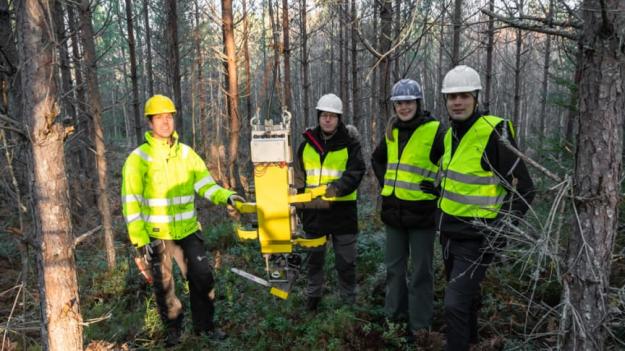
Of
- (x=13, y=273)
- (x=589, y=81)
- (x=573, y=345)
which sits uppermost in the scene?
(x=589, y=81)

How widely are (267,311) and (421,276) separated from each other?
2.04m

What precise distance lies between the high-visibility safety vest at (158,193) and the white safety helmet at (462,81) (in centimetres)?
241

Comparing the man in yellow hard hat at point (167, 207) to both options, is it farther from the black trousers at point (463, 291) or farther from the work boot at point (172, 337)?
the black trousers at point (463, 291)

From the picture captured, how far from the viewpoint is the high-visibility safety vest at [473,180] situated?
3018mm

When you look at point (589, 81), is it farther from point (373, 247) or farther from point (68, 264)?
point (373, 247)

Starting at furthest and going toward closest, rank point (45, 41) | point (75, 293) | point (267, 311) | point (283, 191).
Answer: point (267, 311)
point (283, 191)
point (75, 293)
point (45, 41)

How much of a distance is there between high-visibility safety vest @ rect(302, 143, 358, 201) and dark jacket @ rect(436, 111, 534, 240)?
4.57ft

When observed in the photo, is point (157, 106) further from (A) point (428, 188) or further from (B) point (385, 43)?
(B) point (385, 43)

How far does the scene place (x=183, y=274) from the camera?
439cm

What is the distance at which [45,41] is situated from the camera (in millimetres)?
2664

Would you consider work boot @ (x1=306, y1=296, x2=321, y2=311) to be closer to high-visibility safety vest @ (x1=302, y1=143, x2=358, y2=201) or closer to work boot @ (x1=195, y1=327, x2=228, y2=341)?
work boot @ (x1=195, y1=327, x2=228, y2=341)

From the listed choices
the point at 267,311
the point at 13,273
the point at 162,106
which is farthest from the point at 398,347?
the point at 13,273

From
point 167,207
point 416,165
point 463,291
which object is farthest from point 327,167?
point 463,291

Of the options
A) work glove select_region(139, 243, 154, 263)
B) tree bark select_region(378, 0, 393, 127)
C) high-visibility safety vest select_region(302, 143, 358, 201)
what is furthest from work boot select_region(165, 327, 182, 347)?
tree bark select_region(378, 0, 393, 127)
